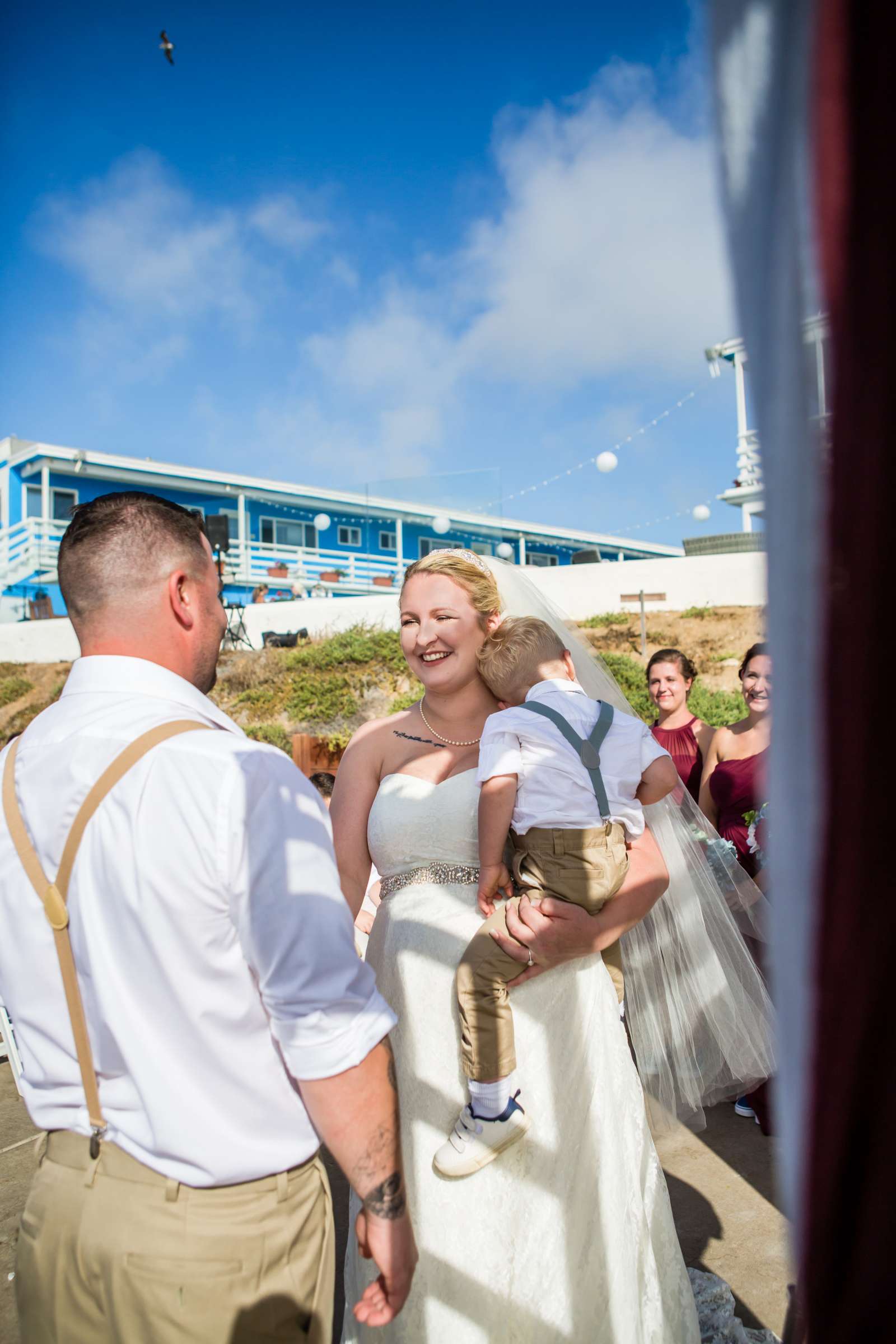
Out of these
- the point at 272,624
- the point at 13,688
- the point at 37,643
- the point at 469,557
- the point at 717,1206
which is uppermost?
the point at 272,624

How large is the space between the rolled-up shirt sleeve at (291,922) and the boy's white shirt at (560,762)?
39.3 inches

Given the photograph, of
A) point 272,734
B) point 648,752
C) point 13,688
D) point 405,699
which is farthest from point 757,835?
point 13,688

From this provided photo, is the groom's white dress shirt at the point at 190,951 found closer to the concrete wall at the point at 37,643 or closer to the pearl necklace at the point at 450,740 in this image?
the pearl necklace at the point at 450,740

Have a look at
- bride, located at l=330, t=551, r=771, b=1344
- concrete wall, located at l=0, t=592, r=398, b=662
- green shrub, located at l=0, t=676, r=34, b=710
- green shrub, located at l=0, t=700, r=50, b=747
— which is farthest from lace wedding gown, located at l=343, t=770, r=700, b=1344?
green shrub, located at l=0, t=676, r=34, b=710

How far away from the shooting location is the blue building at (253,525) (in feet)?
76.4

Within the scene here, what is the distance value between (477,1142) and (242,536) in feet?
80.3

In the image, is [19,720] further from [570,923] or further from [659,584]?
[570,923]

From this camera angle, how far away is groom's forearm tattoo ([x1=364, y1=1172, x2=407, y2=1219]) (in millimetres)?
1543

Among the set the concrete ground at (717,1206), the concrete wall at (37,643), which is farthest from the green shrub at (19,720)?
the concrete ground at (717,1206)

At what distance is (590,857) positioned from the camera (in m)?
2.47

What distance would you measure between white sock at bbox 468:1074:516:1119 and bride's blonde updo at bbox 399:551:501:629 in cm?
144

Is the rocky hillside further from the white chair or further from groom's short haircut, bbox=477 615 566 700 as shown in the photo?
groom's short haircut, bbox=477 615 566 700

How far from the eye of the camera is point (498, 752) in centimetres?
247

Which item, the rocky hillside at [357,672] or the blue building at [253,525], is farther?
the blue building at [253,525]
